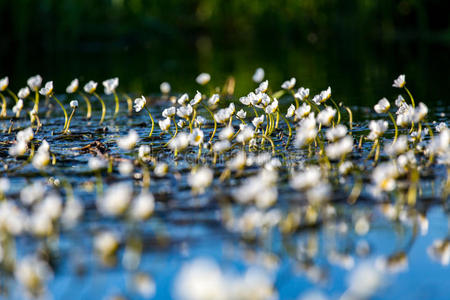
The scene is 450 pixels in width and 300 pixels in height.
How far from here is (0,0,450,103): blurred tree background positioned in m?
9.56

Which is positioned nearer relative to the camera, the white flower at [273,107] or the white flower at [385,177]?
the white flower at [385,177]

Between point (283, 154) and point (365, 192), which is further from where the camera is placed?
point (283, 154)

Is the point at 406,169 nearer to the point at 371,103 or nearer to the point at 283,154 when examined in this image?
the point at 283,154

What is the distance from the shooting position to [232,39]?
2334 cm

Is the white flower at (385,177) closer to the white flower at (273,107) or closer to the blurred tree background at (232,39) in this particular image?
the white flower at (273,107)

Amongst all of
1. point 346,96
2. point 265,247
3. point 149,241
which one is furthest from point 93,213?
point 346,96

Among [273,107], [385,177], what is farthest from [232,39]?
[385,177]

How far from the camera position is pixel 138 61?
13.7 m

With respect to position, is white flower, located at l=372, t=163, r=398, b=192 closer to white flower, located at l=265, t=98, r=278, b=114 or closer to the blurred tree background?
white flower, located at l=265, t=98, r=278, b=114

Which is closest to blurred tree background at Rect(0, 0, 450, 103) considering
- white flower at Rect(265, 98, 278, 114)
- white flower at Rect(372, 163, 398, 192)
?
white flower at Rect(265, 98, 278, 114)

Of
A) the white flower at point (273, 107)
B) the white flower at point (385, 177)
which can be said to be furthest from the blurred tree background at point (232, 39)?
the white flower at point (385, 177)

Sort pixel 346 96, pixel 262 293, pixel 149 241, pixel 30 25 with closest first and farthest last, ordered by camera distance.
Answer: pixel 262 293 < pixel 149 241 < pixel 346 96 < pixel 30 25

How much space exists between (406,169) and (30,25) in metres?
13.6

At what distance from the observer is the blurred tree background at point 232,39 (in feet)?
31.4
